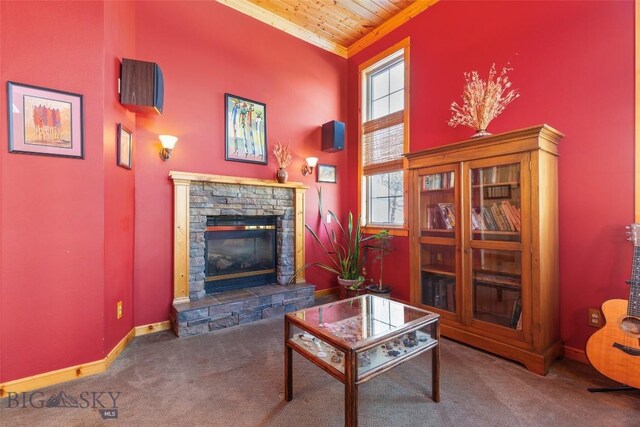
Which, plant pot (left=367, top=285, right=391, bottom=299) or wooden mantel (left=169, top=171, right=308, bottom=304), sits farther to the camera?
plant pot (left=367, top=285, right=391, bottom=299)

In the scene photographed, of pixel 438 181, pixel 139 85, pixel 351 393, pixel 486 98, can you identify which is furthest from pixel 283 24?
pixel 351 393

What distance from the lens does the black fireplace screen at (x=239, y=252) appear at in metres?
3.25

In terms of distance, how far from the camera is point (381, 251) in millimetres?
3645

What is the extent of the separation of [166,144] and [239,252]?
145 centimetres

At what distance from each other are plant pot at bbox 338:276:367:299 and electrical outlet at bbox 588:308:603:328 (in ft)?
6.91

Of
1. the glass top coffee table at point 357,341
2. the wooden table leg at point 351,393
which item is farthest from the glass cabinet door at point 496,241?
the wooden table leg at point 351,393

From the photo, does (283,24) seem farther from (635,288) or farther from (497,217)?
(635,288)

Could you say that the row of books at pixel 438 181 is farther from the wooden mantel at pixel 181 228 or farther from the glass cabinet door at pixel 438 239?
the wooden mantel at pixel 181 228

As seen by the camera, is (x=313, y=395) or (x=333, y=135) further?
(x=333, y=135)

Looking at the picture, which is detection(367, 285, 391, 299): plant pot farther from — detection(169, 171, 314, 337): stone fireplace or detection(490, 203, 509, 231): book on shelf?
detection(490, 203, 509, 231): book on shelf

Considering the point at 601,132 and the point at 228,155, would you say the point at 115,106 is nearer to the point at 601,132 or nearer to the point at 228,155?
the point at 228,155

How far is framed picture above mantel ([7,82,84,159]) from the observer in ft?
5.95

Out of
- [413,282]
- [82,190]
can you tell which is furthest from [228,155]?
[413,282]

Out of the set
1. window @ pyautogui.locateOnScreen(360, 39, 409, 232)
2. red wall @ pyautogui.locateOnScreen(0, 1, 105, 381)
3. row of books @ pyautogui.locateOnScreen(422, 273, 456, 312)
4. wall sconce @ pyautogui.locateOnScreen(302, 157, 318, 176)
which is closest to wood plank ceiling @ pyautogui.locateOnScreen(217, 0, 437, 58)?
window @ pyautogui.locateOnScreen(360, 39, 409, 232)
